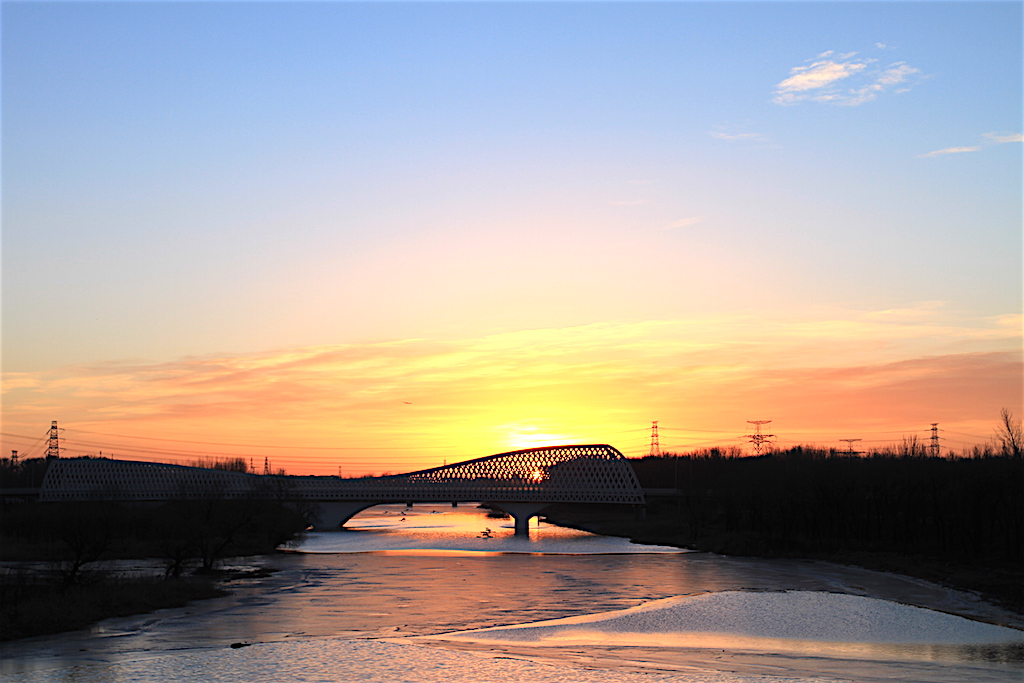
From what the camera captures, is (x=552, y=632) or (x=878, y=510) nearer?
(x=552, y=632)

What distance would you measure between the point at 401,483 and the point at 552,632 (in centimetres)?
12181

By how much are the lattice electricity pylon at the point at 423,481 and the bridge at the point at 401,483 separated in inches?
6.6

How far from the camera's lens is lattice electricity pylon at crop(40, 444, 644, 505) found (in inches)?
5679

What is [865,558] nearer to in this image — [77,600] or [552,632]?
[552,632]

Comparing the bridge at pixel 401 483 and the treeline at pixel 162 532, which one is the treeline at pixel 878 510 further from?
the treeline at pixel 162 532

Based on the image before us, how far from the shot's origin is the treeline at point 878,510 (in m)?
68.9

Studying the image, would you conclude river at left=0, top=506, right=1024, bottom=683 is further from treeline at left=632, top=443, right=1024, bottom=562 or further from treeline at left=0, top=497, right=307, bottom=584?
treeline at left=632, top=443, right=1024, bottom=562

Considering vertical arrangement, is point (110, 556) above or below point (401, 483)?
below

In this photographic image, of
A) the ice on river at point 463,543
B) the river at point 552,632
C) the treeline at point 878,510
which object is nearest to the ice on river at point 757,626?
the river at point 552,632

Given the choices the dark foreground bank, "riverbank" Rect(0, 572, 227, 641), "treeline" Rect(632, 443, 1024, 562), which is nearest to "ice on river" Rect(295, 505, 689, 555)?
the dark foreground bank

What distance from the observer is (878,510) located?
79.4 m

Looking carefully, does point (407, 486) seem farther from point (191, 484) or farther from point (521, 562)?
point (521, 562)

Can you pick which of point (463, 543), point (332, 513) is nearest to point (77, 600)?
point (463, 543)

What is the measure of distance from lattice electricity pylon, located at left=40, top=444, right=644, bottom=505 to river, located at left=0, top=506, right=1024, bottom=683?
77.3 meters
